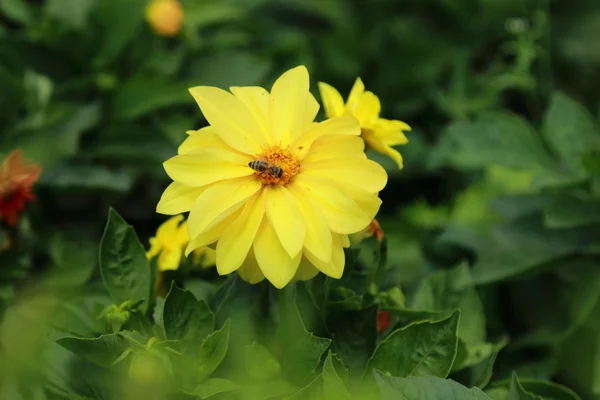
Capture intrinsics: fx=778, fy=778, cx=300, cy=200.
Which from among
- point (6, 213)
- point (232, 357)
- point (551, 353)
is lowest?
point (551, 353)

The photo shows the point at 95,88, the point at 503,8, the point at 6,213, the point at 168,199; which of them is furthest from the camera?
the point at 503,8

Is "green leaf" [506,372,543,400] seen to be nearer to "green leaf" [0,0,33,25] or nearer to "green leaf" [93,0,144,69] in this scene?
"green leaf" [93,0,144,69]

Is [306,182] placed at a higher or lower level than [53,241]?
higher

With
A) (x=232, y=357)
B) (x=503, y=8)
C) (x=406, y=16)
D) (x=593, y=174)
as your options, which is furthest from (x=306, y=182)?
(x=406, y=16)

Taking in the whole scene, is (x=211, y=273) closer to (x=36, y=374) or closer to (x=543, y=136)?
(x=36, y=374)

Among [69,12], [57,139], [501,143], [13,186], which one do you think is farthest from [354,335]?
[69,12]

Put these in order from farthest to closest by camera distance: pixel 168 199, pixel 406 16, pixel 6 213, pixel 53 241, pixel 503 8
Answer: pixel 406 16 < pixel 503 8 < pixel 53 241 < pixel 6 213 < pixel 168 199

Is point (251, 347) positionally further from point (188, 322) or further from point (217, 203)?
point (217, 203)
